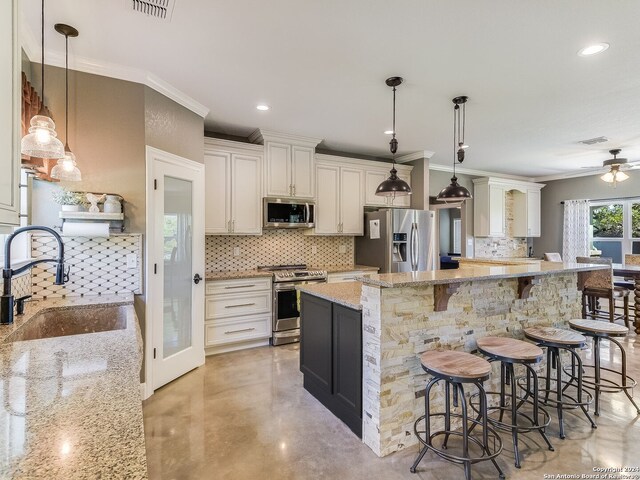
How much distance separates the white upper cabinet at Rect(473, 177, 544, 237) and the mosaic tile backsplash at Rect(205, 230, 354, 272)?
9.58 feet

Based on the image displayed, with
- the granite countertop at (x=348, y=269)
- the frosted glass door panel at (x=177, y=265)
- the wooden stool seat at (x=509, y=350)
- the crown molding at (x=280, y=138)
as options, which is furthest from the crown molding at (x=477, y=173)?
the frosted glass door panel at (x=177, y=265)

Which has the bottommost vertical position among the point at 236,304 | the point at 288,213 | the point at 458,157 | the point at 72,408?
the point at 236,304

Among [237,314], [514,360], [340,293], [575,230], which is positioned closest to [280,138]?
[237,314]

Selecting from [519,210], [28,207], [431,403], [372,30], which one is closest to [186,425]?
[431,403]

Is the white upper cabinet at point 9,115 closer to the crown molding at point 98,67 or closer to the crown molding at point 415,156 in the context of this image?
the crown molding at point 98,67

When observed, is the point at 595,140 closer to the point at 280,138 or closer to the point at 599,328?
the point at 599,328

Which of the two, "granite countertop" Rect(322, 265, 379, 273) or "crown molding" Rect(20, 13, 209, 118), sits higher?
"crown molding" Rect(20, 13, 209, 118)

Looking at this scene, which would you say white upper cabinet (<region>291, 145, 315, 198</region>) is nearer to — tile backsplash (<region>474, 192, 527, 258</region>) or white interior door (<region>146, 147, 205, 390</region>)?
white interior door (<region>146, 147, 205, 390</region>)

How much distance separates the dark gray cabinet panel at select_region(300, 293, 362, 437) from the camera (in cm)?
233

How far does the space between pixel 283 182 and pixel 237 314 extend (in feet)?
5.92

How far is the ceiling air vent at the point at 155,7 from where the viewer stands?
6.52 ft

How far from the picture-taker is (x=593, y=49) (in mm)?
2432

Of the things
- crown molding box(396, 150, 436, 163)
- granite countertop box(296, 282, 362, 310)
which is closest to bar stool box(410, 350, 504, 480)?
granite countertop box(296, 282, 362, 310)

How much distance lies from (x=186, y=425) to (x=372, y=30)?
10.1 ft
